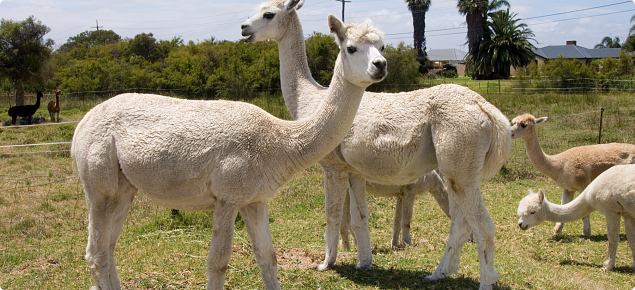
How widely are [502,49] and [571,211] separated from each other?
47101mm

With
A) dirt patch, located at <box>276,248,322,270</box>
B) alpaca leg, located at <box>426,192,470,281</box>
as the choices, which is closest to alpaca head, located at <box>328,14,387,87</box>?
alpaca leg, located at <box>426,192,470,281</box>

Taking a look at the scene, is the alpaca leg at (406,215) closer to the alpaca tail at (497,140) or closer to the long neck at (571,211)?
the long neck at (571,211)

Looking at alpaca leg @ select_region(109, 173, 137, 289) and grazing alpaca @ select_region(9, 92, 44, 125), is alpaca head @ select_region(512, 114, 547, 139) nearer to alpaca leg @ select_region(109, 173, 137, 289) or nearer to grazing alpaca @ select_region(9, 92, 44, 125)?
alpaca leg @ select_region(109, 173, 137, 289)

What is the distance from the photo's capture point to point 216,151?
13.9ft

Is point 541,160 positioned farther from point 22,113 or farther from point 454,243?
point 22,113

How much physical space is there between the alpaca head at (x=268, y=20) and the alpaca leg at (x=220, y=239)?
275 cm

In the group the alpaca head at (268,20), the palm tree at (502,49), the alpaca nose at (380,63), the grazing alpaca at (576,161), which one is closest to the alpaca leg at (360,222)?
the alpaca head at (268,20)

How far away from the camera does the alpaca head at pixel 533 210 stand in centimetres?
752

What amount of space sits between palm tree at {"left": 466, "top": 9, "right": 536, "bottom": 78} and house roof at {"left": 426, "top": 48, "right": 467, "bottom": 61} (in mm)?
46334

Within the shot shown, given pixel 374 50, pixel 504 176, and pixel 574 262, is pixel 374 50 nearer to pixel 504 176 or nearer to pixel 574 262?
pixel 574 262

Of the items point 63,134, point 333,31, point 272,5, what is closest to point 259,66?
point 63,134

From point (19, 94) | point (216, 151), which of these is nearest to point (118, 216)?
point (216, 151)

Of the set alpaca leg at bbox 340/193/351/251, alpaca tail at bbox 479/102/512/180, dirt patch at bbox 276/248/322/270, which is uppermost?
alpaca tail at bbox 479/102/512/180

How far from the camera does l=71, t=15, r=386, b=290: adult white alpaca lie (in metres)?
4.23
